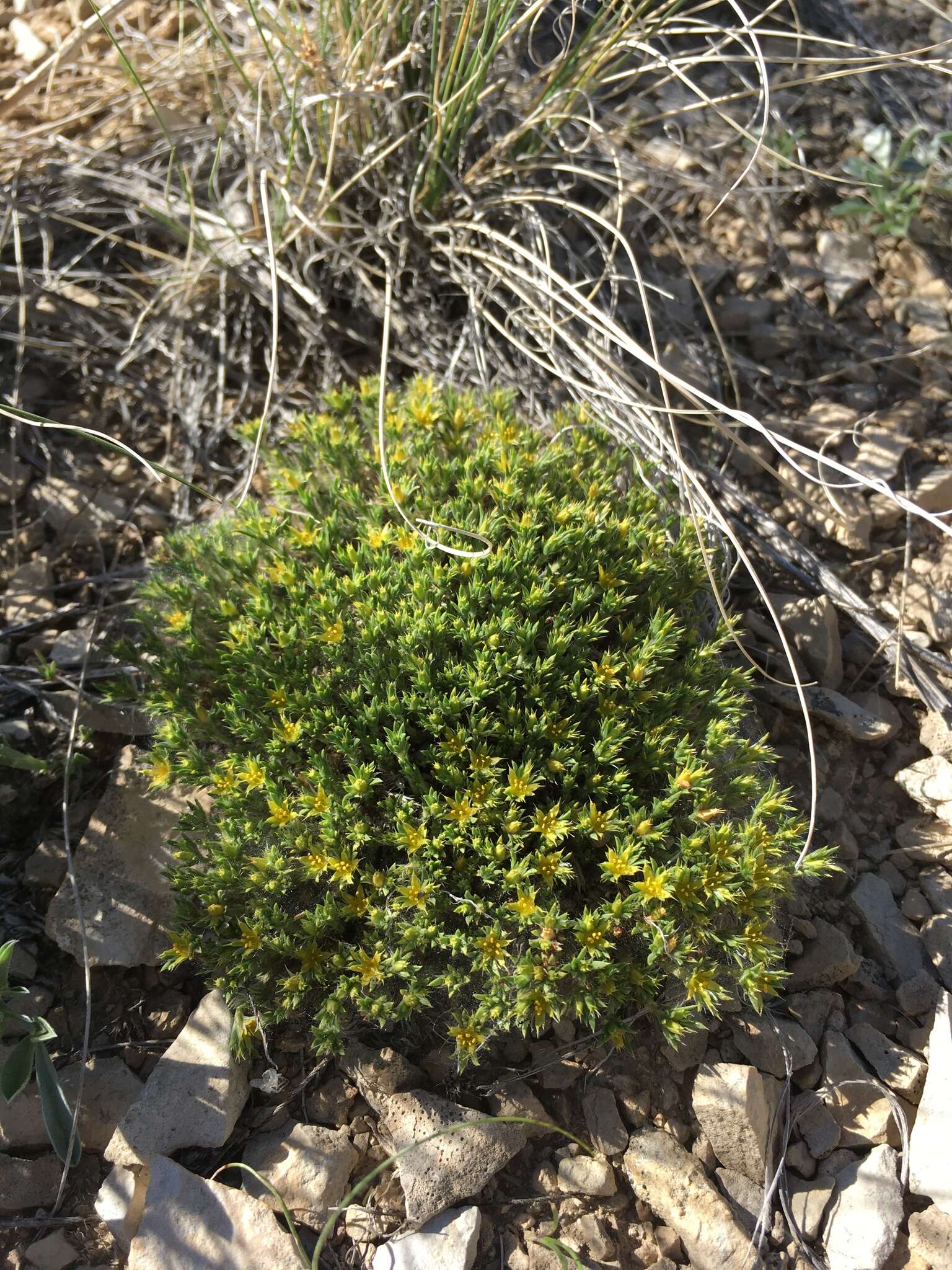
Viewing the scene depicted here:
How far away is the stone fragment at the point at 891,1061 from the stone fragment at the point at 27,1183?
1999mm

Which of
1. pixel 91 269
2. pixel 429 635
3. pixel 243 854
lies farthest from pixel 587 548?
pixel 91 269

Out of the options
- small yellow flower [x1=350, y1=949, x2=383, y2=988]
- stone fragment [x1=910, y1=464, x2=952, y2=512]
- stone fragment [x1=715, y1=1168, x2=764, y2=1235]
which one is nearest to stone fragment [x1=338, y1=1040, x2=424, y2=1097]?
small yellow flower [x1=350, y1=949, x2=383, y2=988]

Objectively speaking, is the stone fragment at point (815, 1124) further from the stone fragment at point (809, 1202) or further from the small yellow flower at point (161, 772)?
the small yellow flower at point (161, 772)

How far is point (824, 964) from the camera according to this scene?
8.80ft

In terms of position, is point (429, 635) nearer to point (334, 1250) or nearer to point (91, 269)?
point (334, 1250)

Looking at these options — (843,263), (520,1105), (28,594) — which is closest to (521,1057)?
(520,1105)

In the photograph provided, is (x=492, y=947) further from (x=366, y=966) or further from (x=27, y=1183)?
(x=27, y=1183)

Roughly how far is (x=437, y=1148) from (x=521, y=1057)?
0.30 m

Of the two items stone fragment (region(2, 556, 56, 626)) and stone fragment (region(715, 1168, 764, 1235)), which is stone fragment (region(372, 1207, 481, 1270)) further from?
stone fragment (region(2, 556, 56, 626))

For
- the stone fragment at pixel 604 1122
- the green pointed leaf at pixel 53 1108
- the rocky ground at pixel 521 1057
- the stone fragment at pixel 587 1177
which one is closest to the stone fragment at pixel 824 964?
the rocky ground at pixel 521 1057

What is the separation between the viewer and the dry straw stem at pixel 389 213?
3387 millimetres

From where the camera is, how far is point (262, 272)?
386 cm

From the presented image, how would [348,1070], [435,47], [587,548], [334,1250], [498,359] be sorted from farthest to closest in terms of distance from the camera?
[498,359] < [435,47] < [587,548] < [348,1070] < [334,1250]

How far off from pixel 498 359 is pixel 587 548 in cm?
129
